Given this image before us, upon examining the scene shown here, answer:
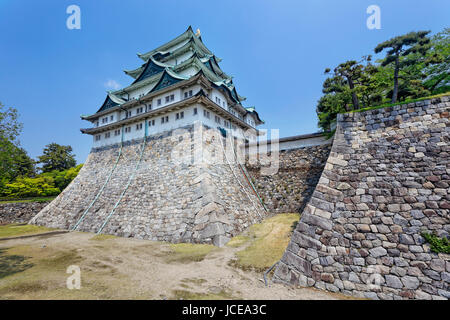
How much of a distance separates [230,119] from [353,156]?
1334 cm

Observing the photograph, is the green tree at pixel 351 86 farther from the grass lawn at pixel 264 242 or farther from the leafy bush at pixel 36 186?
the leafy bush at pixel 36 186

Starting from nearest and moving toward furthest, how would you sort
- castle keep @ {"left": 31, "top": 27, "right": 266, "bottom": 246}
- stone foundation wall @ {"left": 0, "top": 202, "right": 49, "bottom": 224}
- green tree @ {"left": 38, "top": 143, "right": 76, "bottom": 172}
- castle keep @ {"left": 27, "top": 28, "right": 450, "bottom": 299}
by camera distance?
castle keep @ {"left": 27, "top": 28, "right": 450, "bottom": 299} < castle keep @ {"left": 31, "top": 27, "right": 266, "bottom": 246} < stone foundation wall @ {"left": 0, "top": 202, "right": 49, "bottom": 224} < green tree @ {"left": 38, "top": 143, "right": 76, "bottom": 172}

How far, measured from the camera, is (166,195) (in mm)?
13273

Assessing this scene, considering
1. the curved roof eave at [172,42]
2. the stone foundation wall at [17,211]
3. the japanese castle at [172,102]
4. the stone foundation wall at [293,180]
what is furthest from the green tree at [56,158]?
the stone foundation wall at [293,180]

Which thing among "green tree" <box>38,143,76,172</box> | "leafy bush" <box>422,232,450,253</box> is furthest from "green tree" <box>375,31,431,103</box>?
"green tree" <box>38,143,76,172</box>

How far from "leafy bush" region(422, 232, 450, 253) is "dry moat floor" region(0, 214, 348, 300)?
Answer: 3.52 m

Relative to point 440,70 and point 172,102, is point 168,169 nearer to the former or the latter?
point 172,102

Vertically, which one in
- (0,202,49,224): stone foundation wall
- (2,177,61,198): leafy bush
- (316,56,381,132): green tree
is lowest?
(0,202,49,224): stone foundation wall

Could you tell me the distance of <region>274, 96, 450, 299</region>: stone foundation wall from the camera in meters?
5.23

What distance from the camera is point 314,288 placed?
562cm

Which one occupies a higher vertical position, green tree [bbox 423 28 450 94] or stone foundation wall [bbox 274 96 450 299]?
green tree [bbox 423 28 450 94]

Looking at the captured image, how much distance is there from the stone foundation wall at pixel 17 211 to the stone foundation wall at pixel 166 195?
7.58 meters

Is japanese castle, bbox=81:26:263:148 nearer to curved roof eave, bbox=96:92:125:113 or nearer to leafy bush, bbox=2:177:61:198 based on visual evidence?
curved roof eave, bbox=96:92:125:113
